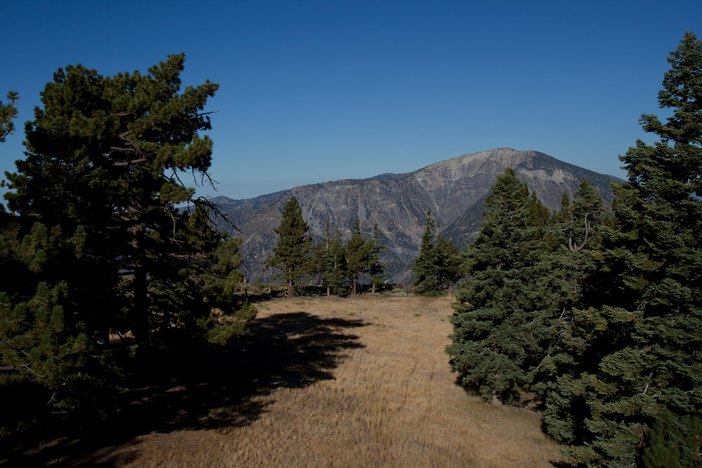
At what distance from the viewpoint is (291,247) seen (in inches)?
2218

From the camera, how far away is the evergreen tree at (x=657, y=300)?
10.2 m

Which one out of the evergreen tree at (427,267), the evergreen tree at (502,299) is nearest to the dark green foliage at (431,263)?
the evergreen tree at (427,267)

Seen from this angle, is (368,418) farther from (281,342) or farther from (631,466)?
(281,342)

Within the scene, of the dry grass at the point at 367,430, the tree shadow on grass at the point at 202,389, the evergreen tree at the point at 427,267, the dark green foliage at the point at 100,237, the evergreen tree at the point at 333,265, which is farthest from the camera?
the evergreen tree at the point at 333,265

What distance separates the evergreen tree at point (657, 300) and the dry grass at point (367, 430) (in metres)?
4.68

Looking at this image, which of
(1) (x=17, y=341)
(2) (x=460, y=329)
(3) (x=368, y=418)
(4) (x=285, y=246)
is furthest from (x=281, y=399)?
(4) (x=285, y=246)

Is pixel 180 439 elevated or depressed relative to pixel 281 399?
elevated

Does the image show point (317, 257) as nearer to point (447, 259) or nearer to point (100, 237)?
point (447, 259)

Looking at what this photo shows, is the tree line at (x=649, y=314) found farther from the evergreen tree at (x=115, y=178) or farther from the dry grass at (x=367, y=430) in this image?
the evergreen tree at (x=115, y=178)

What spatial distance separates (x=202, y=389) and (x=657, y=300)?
16264mm

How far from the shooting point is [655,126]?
1175cm

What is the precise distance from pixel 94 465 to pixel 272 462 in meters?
4.43

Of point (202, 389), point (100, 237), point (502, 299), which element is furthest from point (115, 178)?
point (502, 299)

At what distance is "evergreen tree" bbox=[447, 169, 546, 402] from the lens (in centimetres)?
1975
